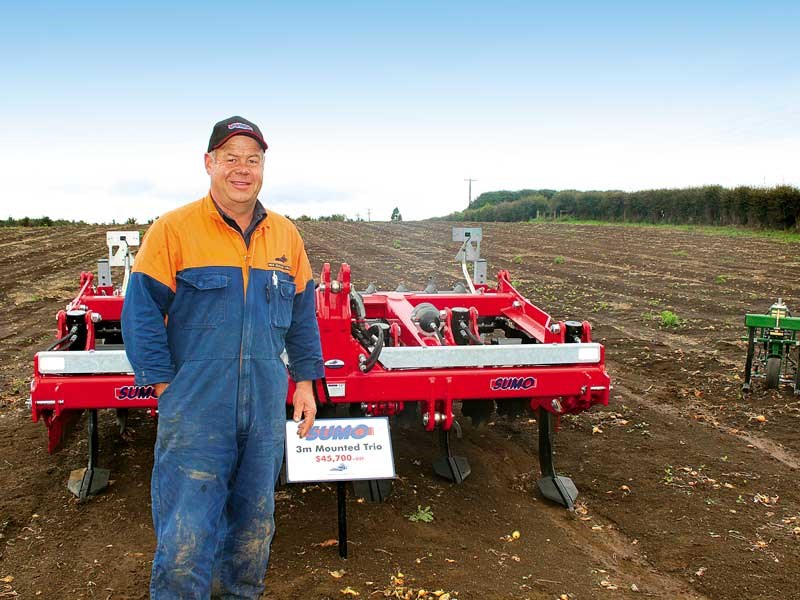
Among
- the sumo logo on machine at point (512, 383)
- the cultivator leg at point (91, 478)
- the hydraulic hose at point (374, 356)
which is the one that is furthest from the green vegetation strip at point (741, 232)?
the cultivator leg at point (91, 478)

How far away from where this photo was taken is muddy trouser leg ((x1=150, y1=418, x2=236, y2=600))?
9.66ft

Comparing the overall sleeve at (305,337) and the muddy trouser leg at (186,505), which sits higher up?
the overall sleeve at (305,337)

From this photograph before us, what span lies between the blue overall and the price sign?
2.96ft

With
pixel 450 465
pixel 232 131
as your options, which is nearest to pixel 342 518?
pixel 450 465

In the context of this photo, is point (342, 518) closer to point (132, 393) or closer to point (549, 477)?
point (132, 393)

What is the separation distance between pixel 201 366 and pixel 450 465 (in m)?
2.83

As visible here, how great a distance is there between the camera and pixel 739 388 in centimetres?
770

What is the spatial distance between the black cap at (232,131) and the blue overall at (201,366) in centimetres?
26

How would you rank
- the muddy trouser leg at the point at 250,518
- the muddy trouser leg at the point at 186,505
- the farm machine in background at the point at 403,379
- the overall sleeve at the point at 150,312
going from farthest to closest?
the farm machine in background at the point at 403,379 < the muddy trouser leg at the point at 250,518 < the muddy trouser leg at the point at 186,505 < the overall sleeve at the point at 150,312

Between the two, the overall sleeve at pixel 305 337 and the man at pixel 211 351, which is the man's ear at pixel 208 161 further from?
the overall sleeve at pixel 305 337

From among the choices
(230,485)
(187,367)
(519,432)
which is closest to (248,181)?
(187,367)

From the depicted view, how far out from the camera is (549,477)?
5.14m

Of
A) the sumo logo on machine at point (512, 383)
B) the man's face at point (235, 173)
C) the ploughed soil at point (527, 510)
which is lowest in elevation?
the ploughed soil at point (527, 510)

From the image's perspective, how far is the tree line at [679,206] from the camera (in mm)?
30172
